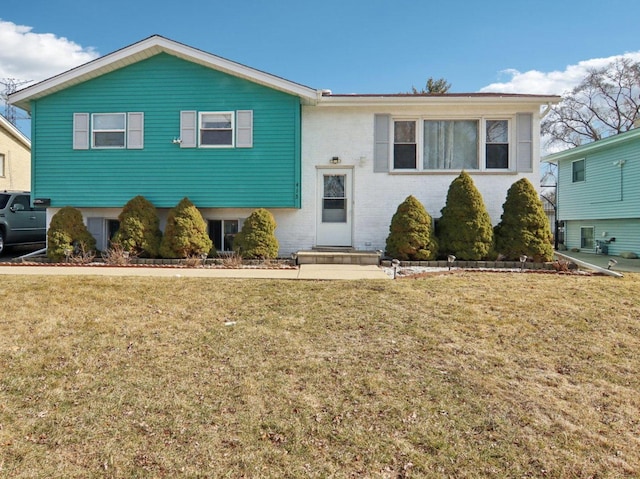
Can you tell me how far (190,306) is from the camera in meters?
5.44

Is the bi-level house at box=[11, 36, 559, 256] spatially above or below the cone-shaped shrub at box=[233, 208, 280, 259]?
above

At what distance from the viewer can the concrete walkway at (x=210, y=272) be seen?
7.60 m

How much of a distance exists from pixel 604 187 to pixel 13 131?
26.3 metres

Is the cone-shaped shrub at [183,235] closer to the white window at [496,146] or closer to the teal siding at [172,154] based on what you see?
the teal siding at [172,154]

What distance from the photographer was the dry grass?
251cm

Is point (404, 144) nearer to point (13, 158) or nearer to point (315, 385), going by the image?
point (315, 385)

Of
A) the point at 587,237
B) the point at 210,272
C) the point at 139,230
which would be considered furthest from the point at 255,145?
the point at 587,237

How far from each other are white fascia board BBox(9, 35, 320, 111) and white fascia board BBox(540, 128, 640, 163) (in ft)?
36.3

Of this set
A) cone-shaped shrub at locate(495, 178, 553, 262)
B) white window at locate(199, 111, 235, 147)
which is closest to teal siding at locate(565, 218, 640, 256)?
cone-shaped shrub at locate(495, 178, 553, 262)

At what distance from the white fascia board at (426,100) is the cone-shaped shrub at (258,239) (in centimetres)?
367

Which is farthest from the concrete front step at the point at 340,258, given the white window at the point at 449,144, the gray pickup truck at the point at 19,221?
the gray pickup truck at the point at 19,221

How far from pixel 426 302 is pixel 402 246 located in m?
3.78

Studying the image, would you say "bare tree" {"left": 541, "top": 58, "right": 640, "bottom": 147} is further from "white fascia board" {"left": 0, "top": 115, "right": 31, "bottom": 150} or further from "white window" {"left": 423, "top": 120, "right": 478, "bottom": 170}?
"white fascia board" {"left": 0, "top": 115, "right": 31, "bottom": 150}

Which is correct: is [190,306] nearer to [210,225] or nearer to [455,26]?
[210,225]
